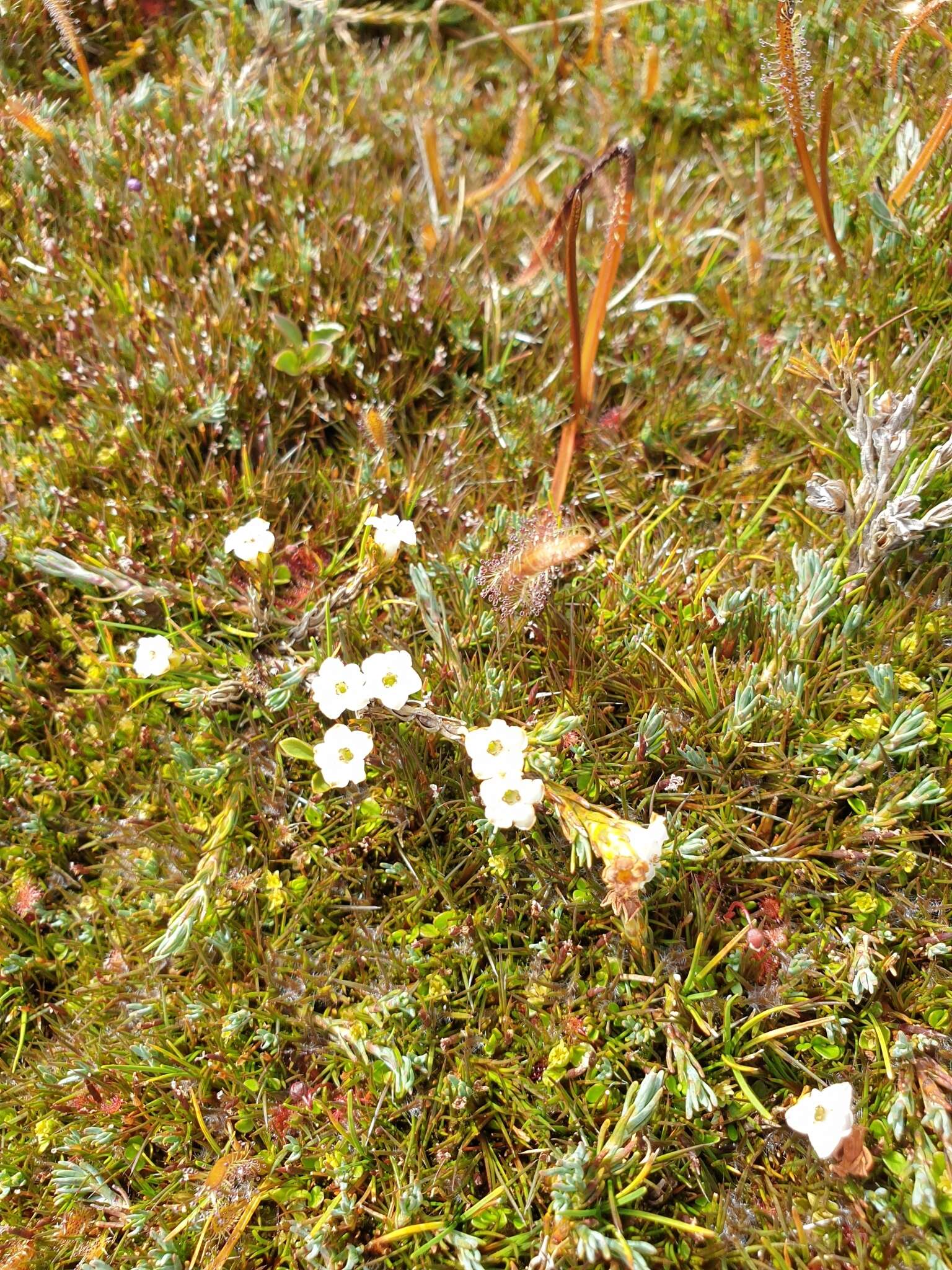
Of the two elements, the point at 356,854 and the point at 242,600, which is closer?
the point at 356,854

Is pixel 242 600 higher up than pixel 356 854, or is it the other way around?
pixel 242 600

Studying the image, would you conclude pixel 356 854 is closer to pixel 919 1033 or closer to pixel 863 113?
pixel 919 1033

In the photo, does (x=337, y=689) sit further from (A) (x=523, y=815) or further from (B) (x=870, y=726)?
(B) (x=870, y=726)

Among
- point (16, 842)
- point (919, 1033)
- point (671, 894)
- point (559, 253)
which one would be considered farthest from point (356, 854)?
point (559, 253)

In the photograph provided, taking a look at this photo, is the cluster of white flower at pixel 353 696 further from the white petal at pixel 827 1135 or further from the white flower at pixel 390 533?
the white petal at pixel 827 1135

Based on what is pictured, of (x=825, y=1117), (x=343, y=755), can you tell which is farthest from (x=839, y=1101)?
(x=343, y=755)
